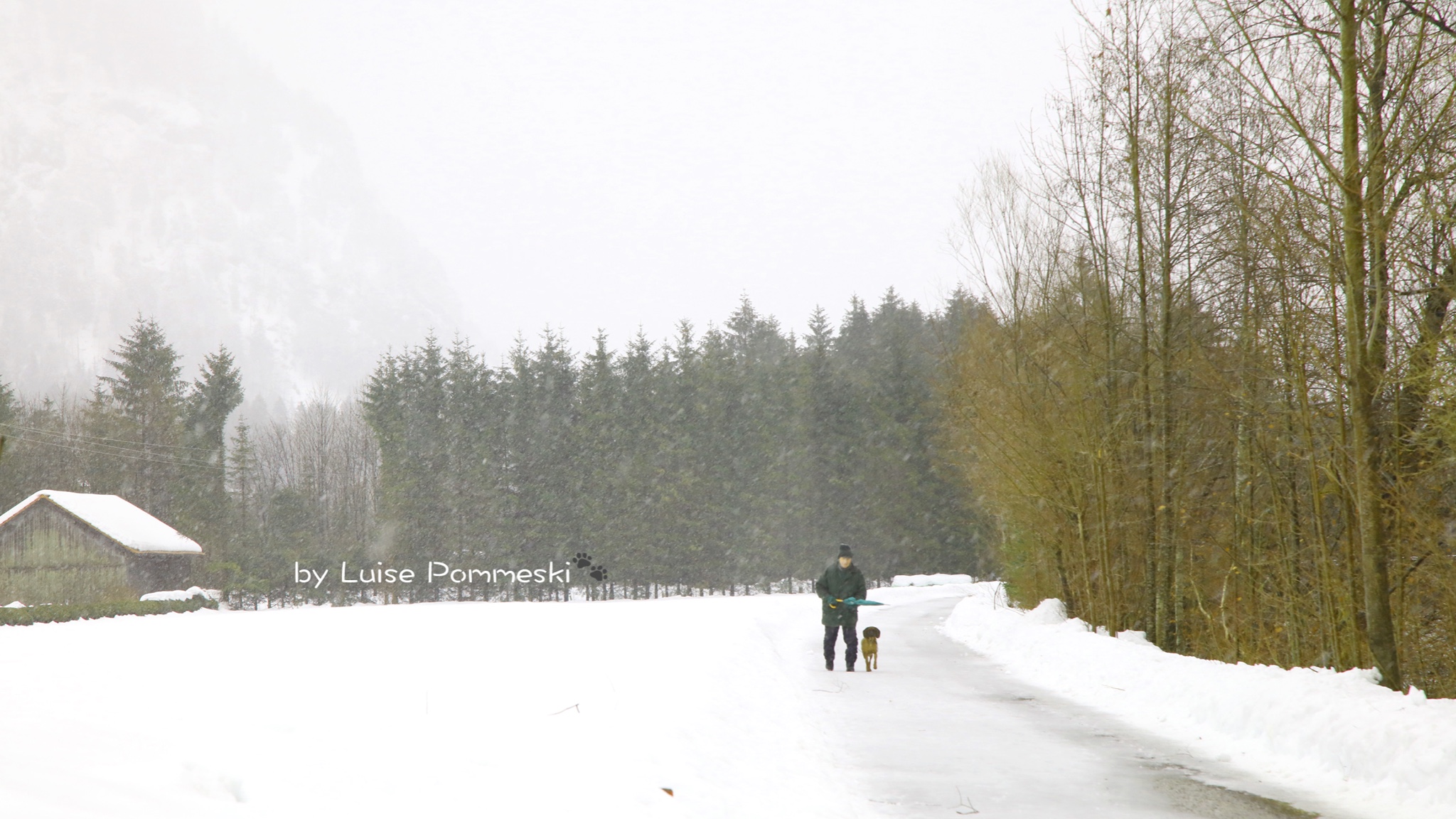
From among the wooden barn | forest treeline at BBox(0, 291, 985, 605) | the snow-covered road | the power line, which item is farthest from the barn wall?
the snow-covered road

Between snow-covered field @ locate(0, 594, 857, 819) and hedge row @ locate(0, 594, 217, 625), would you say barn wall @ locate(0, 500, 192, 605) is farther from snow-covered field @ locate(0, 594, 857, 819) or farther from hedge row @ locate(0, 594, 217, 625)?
snow-covered field @ locate(0, 594, 857, 819)

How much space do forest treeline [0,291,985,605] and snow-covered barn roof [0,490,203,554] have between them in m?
8.64

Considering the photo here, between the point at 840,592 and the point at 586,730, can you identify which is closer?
the point at 586,730

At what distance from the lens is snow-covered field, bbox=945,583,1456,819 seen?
695 cm

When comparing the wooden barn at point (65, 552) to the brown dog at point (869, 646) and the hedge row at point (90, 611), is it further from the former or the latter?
the brown dog at point (869, 646)

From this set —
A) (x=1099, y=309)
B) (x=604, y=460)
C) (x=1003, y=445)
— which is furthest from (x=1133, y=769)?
(x=604, y=460)

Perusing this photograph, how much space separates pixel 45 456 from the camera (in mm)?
58125

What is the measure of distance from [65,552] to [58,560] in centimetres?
38

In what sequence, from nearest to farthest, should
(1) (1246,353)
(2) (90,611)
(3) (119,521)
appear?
(1) (1246,353)
(2) (90,611)
(3) (119,521)

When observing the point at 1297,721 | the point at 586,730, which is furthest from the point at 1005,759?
the point at 586,730

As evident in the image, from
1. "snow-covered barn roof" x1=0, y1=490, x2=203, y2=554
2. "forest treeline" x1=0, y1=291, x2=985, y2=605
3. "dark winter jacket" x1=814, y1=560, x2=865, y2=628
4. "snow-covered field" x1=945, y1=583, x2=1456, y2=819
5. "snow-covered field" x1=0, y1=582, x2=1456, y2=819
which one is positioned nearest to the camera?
"snow-covered field" x1=0, y1=582, x2=1456, y2=819

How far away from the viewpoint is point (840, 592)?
15.2 meters

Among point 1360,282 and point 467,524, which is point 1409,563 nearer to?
point 1360,282

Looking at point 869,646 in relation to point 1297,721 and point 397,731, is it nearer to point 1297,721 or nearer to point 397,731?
point 1297,721
